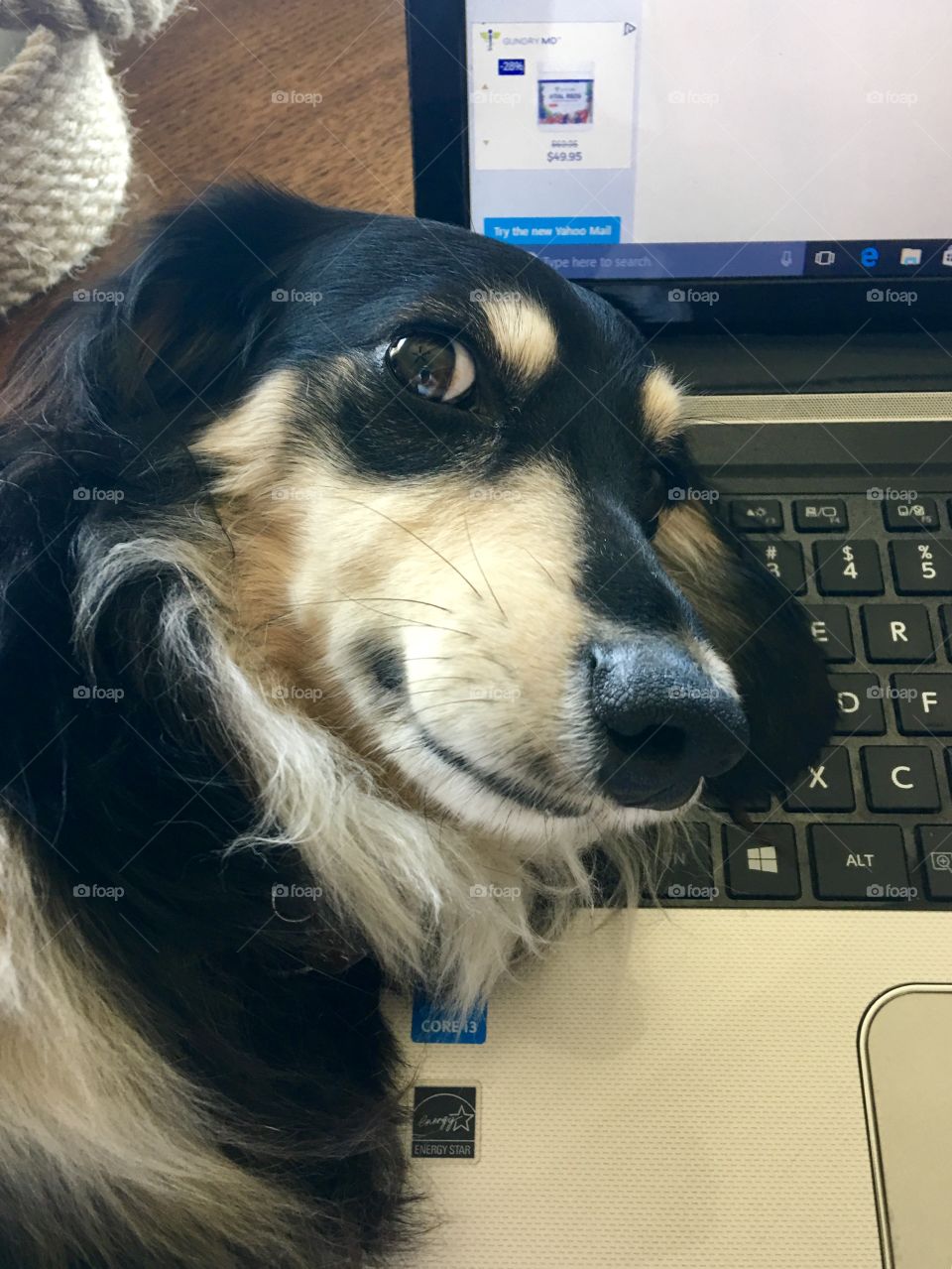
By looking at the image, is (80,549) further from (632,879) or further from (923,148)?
(923,148)

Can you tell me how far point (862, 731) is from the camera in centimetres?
51

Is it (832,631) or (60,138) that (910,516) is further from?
(60,138)

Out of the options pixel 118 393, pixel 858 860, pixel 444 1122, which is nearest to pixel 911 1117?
pixel 858 860

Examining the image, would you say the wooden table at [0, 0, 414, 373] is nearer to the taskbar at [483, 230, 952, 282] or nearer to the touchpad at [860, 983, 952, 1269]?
the taskbar at [483, 230, 952, 282]

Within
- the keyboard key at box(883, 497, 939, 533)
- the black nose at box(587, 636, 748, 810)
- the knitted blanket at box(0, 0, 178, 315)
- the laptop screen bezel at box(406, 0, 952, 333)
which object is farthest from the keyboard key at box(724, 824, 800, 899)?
the knitted blanket at box(0, 0, 178, 315)

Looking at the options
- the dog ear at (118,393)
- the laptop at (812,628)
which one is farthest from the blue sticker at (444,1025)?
the dog ear at (118,393)

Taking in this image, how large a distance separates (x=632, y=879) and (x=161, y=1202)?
0.90 feet

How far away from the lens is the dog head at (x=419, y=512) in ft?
1.30

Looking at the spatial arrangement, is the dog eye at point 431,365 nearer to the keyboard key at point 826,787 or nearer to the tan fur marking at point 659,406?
the tan fur marking at point 659,406

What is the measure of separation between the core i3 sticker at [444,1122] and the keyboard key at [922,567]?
0.38 meters

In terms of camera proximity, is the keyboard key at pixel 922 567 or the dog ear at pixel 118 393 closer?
the dog ear at pixel 118 393

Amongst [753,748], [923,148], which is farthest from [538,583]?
[923,148]

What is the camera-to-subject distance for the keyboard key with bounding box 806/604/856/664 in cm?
53

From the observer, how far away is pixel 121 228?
0.54 metres
